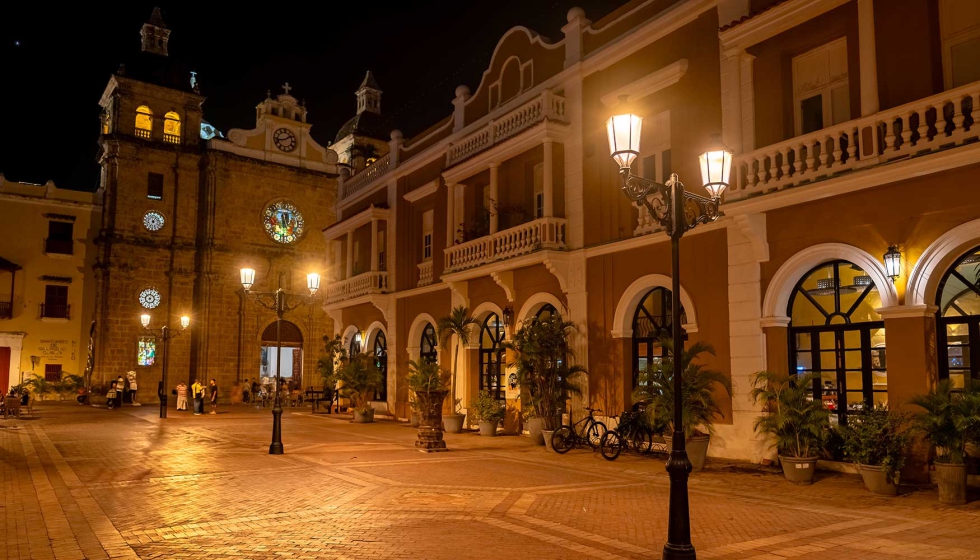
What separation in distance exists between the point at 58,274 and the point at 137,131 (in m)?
8.48

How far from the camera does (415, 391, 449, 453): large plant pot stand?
51.3ft

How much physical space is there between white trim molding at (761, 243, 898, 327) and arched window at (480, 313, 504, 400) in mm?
8656

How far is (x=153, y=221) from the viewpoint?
40.0 metres

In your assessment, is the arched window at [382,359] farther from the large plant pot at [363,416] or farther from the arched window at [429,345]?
the arched window at [429,345]

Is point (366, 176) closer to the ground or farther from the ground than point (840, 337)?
farther from the ground

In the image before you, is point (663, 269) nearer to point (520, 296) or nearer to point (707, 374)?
point (707, 374)

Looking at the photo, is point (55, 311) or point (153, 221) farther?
point (153, 221)

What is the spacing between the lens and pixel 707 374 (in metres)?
13.0

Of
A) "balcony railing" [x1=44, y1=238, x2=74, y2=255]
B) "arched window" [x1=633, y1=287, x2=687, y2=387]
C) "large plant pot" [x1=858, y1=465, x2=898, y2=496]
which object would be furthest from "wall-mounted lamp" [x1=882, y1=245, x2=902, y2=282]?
"balcony railing" [x1=44, y1=238, x2=74, y2=255]

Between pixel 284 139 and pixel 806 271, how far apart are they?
37.0m

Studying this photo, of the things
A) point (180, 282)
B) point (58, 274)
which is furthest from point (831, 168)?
point (58, 274)

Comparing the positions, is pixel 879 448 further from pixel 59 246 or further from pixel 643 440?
pixel 59 246

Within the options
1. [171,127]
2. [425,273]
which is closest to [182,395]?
[425,273]

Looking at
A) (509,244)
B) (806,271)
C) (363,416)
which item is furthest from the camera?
(363,416)
